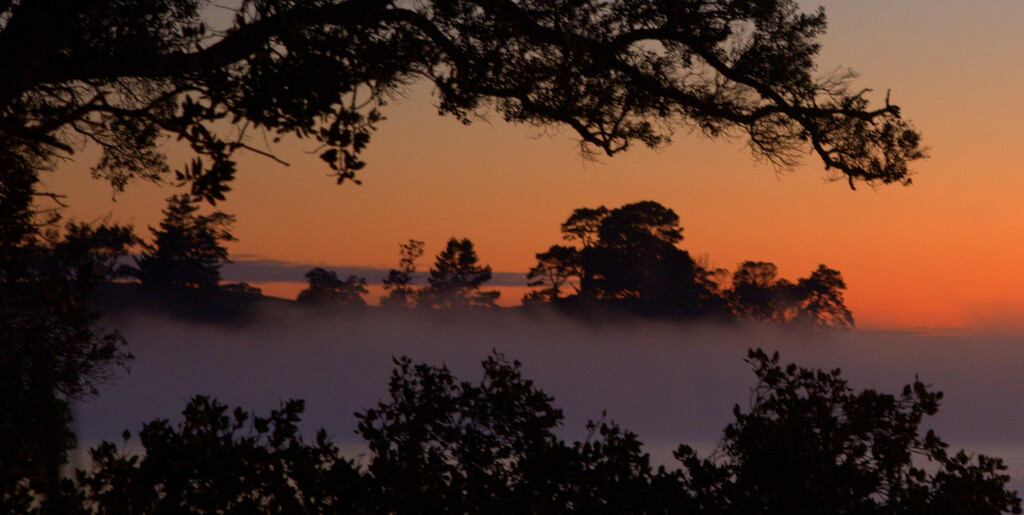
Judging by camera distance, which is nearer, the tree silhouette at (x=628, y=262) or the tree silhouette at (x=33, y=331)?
the tree silhouette at (x=33, y=331)

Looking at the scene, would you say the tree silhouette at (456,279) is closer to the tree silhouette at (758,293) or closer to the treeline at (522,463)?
the tree silhouette at (758,293)

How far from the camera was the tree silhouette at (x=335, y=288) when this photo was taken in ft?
301

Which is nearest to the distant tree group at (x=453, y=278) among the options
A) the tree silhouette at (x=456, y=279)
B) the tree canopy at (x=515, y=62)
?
the tree silhouette at (x=456, y=279)

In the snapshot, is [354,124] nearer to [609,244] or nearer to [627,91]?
[627,91]

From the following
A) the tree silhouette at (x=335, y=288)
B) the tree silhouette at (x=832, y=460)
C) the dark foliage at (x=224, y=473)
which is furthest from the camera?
the tree silhouette at (x=335, y=288)

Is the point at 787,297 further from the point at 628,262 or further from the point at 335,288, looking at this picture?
the point at 335,288

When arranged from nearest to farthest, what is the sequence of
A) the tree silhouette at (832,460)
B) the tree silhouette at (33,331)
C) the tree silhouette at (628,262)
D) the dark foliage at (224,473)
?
the tree silhouette at (33,331)
the dark foliage at (224,473)
the tree silhouette at (832,460)
the tree silhouette at (628,262)

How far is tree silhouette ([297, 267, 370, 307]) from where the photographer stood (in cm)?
9162

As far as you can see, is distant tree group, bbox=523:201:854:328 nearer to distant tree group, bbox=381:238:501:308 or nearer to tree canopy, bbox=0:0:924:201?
distant tree group, bbox=381:238:501:308

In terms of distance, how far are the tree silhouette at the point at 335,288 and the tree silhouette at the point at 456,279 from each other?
11.6 m

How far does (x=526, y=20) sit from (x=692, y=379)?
17580 cm

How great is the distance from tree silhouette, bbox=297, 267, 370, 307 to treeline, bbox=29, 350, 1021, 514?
82.4 metres

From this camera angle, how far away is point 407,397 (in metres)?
9.80

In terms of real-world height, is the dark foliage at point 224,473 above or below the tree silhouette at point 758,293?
below
